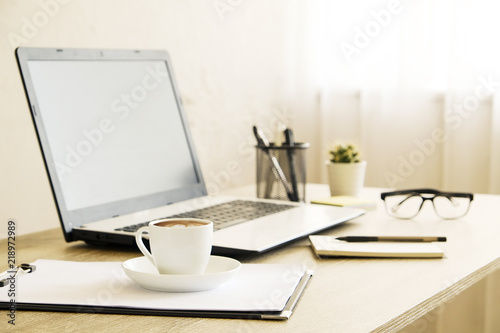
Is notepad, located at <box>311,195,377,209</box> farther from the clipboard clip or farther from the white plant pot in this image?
the clipboard clip

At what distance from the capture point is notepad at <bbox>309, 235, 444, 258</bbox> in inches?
36.5

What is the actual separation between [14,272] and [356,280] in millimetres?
421

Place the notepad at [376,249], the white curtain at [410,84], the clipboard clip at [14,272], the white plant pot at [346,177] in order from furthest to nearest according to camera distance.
A: 1. the white curtain at [410,84]
2. the white plant pot at [346,177]
3. the notepad at [376,249]
4. the clipboard clip at [14,272]

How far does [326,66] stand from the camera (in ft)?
8.35

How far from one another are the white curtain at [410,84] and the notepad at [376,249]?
130 cm

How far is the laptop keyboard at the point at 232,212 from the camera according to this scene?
3.46 ft

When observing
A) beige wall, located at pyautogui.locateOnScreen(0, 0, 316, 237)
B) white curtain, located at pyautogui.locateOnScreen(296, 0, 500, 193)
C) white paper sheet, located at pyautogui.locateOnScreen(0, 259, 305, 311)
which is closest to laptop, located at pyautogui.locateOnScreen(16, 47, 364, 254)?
white paper sheet, located at pyautogui.locateOnScreen(0, 259, 305, 311)

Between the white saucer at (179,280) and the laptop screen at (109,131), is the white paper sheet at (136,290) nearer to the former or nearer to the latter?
the white saucer at (179,280)

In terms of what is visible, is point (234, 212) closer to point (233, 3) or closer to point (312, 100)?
point (233, 3)

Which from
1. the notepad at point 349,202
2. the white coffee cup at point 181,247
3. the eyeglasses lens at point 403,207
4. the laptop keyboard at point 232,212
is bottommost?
the eyeglasses lens at point 403,207

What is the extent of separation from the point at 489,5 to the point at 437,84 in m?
0.32

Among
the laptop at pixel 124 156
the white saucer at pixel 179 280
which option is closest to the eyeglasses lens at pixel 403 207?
the laptop at pixel 124 156

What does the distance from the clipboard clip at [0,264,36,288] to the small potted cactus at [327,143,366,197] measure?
0.79 meters

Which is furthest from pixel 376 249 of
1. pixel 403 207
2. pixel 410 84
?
pixel 410 84
